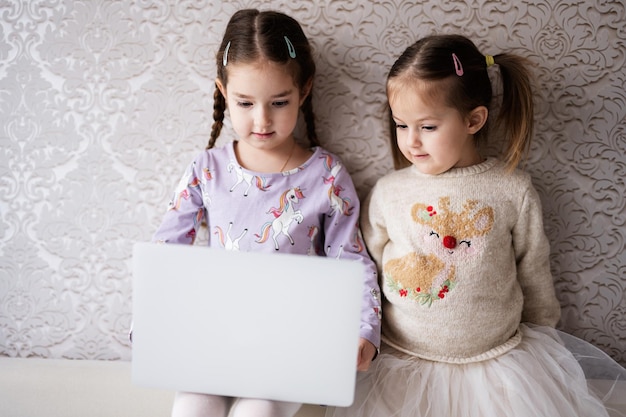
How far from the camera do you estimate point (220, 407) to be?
1.02 meters

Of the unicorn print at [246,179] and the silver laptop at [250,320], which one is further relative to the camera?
the unicorn print at [246,179]

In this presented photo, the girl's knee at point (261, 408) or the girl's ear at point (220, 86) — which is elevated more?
the girl's ear at point (220, 86)

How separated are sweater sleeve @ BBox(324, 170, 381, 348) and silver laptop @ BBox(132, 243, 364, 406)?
0.32 metres

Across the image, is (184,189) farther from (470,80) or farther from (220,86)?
(470,80)

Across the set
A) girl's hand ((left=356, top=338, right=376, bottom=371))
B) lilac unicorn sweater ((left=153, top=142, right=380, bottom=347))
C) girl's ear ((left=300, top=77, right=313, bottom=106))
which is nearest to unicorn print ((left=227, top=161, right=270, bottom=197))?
lilac unicorn sweater ((left=153, top=142, right=380, bottom=347))

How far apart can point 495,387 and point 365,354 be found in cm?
27

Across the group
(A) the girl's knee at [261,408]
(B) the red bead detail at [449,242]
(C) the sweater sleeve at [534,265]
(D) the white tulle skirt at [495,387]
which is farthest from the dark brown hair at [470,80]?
(A) the girl's knee at [261,408]

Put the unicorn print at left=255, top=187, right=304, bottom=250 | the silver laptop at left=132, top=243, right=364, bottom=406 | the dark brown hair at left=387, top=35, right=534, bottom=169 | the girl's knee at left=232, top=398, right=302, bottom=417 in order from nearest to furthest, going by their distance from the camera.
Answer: the silver laptop at left=132, top=243, right=364, bottom=406, the girl's knee at left=232, top=398, right=302, bottom=417, the dark brown hair at left=387, top=35, right=534, bottom=169, the unicorn print at left=255, top=187, right=304, bottom=250

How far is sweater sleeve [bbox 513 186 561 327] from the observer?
3.70ft

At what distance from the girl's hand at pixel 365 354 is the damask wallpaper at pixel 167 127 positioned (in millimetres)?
414

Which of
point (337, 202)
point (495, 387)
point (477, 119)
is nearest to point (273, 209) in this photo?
point (337, 202)

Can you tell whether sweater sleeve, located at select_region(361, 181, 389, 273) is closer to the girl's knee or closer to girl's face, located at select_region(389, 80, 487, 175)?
girl's face, located at select_region(389, 80, 487, 175)

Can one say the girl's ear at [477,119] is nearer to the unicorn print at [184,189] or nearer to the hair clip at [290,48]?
the hair clip at [290,48]

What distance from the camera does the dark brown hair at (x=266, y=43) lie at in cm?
110
